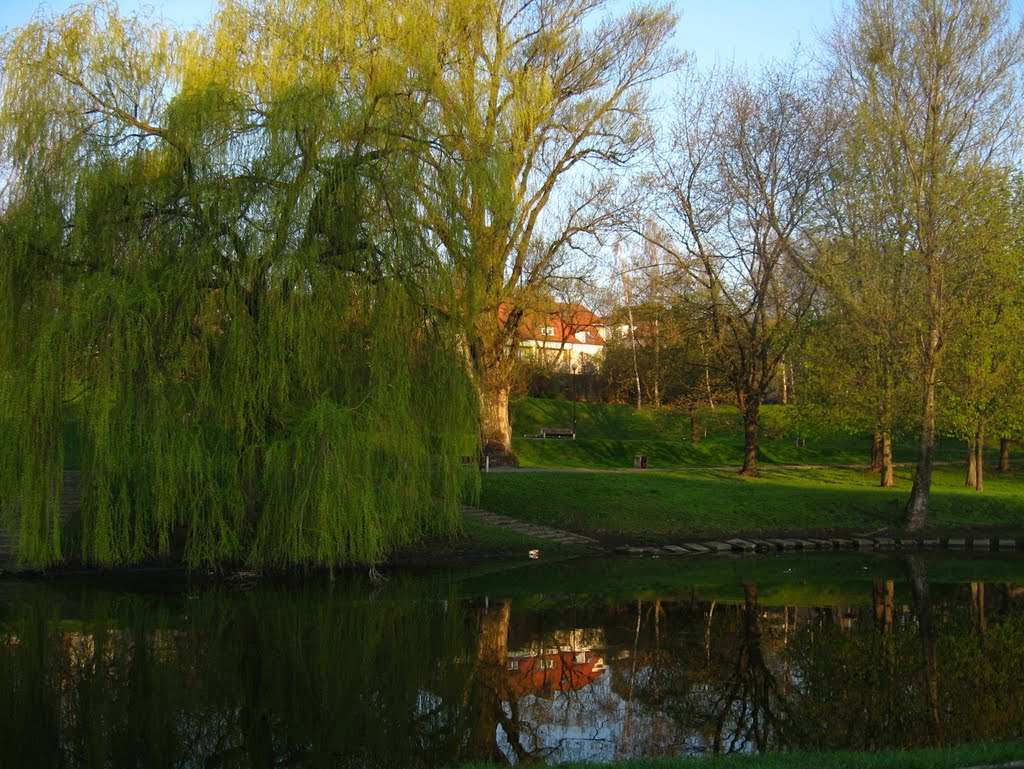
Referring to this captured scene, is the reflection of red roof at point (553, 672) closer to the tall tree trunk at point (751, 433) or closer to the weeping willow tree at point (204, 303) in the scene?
the weeping willow tree at point (204, 303)

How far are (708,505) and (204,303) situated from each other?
1611 centimetres

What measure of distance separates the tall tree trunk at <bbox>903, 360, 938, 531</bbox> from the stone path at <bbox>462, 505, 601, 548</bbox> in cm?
953

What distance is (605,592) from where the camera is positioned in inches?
702

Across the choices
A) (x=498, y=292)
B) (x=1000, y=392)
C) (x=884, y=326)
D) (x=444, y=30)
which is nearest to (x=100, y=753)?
(x=498, y=292)

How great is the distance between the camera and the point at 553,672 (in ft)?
39.2

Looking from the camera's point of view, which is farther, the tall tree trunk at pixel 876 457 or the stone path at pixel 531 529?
the tall tree trunk at pixel 876 457

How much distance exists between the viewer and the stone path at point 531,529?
925 inches

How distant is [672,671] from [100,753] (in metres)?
6.81

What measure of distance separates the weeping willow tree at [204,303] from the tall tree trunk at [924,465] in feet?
50.4

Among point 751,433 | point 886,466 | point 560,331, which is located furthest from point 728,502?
point 560,331

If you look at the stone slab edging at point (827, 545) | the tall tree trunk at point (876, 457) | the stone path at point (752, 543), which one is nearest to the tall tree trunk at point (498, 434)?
the stone path at point (752, 543)

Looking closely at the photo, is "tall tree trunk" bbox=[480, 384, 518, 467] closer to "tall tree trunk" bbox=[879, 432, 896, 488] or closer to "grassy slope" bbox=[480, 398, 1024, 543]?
"grassy slope" bbox=[480, 398, 1024, 543]

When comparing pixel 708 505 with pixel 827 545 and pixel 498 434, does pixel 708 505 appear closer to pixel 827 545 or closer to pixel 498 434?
pixel 827 545

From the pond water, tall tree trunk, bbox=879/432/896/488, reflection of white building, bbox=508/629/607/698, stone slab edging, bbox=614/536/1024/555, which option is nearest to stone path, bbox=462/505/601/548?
stone slab edging, bbox=614/536/1024/555
